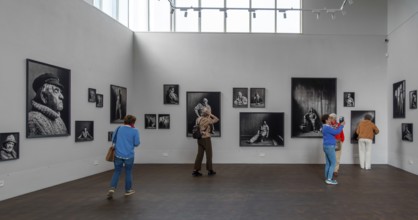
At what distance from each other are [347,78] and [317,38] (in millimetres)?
2278

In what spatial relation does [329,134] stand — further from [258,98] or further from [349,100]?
[349,100]

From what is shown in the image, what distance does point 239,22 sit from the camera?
1611cm

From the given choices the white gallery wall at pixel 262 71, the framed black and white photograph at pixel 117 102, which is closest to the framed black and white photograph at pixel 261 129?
the white gallery wall at pixel 262 71

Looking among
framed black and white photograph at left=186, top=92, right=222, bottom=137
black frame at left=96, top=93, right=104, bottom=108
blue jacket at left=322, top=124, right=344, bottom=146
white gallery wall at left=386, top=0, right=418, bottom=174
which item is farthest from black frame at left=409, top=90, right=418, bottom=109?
black frame at left=96, top=93, right=104, bottom=108

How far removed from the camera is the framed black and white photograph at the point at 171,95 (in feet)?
50.7

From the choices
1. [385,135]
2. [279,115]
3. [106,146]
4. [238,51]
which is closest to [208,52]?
[238,51]

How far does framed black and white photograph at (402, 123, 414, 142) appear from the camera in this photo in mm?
12428

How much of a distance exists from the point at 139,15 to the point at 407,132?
12.7 meters

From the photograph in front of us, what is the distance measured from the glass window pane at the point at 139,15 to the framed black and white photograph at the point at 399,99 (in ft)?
37.5

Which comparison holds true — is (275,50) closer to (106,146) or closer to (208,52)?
(208,52)

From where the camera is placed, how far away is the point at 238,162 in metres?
15.3

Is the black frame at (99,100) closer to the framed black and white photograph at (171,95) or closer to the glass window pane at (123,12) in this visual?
the framed black and white photograph at (171,95)

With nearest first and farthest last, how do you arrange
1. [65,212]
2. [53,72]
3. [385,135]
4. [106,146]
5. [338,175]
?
[65,212] < [53,72] < [338,175] < [106,146] < [385,135]

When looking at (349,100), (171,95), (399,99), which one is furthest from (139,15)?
(399,99)
